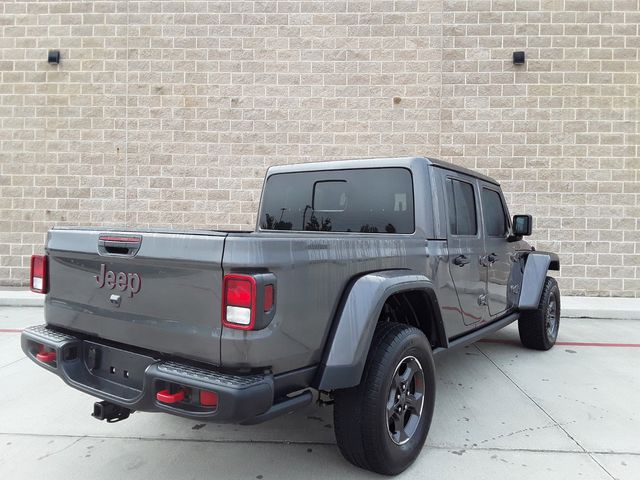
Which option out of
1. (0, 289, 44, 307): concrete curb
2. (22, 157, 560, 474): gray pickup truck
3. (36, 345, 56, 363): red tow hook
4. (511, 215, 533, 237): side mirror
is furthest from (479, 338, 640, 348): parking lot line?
(0, 289, 44, 307): concrete curb

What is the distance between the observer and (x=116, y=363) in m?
2.21

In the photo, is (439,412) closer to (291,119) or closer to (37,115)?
(291,119)

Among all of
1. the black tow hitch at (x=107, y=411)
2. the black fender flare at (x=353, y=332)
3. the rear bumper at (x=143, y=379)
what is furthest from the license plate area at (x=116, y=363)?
the black fender flare at (x=353, y=332)

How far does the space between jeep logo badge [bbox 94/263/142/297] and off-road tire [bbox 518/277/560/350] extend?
4.25 meters

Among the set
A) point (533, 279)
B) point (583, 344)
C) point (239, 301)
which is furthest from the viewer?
point (583, 344)

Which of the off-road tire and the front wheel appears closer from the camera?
the front wheel

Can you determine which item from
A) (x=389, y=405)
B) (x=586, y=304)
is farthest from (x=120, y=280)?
(x=586, y=304)

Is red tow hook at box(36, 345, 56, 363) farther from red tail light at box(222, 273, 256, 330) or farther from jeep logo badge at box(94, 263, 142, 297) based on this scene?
red tail light at box(222, 273, 256, 330)

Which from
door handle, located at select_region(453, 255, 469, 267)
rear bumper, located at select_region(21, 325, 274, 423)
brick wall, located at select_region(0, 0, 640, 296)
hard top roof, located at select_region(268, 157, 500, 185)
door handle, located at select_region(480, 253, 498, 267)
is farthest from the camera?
brick wall, located at select_region(0, 0, 640, 296)

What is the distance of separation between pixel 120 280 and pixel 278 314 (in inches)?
35.3

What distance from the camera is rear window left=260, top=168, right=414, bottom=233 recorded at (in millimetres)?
3160

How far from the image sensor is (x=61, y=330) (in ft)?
8.29

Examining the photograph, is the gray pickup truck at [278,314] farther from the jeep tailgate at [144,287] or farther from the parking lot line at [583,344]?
the parking lot line at [583,344]

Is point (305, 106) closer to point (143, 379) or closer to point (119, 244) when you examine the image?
point (119, 244)
